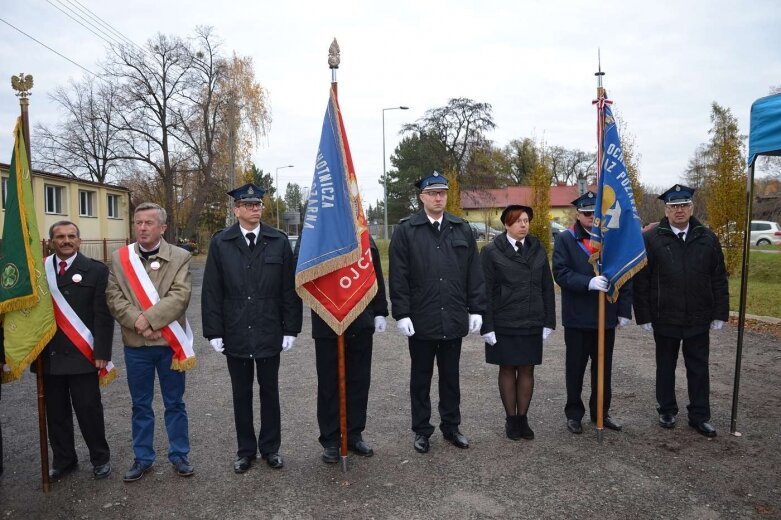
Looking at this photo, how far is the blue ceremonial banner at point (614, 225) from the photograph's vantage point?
5.14 metres

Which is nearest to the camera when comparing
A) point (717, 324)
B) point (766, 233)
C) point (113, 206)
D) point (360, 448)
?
point (360, 448)

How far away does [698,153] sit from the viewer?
47938mm

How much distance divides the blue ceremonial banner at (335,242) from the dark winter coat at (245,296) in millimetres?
207

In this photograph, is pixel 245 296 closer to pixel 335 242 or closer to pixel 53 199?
pixel 335 242

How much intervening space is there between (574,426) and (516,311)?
1.19m

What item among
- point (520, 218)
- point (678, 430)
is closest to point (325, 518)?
point (520, 218)

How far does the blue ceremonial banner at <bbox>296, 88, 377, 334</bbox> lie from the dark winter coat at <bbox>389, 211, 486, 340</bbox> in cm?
26

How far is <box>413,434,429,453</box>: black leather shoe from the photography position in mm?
4867

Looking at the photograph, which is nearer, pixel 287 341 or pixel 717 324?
pixel 287 341

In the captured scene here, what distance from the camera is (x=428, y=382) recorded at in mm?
5070

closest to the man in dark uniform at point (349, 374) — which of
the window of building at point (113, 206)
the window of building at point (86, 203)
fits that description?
the window of building at point (86, 203)

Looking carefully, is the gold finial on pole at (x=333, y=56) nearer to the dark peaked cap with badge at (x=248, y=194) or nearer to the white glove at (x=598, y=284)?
the dark peaked cap with badge at (x=248, y=194)

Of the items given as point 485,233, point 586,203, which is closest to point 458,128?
point 485,233

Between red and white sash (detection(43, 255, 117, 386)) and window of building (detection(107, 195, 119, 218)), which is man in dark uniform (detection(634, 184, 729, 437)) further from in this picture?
window of building (detection(107, 195, 119, 218))
